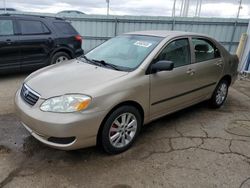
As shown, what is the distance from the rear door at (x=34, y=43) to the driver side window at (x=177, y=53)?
14.3 feet

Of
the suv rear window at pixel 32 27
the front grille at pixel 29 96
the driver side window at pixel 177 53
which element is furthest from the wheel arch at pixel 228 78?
the suv rear window at pixel 32 27

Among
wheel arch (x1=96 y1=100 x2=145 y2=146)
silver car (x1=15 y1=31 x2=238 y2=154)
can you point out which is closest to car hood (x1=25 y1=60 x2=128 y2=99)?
silver car (x1=15 y1=31 x2=238 y2=154)

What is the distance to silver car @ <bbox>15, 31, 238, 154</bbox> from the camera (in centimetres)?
261

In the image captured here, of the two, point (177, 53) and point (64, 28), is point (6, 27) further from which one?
point (177, 53)

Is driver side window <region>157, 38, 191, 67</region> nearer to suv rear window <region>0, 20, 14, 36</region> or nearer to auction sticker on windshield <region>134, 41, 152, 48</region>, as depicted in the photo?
auction sticker on windshield <region>134, 41, 152, 48</region>

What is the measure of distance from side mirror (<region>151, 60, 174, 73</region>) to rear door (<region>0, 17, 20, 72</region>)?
4.50m

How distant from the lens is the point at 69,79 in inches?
118

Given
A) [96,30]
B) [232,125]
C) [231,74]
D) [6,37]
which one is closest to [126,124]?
[232,125]

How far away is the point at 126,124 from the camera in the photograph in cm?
307

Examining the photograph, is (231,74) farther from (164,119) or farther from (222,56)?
(164,119)

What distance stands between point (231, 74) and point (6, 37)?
18.0ft

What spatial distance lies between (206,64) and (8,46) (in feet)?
16.0

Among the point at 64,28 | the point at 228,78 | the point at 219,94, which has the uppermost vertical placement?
the point at 64,28

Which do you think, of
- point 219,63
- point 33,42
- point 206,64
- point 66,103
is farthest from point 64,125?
point 33,42
